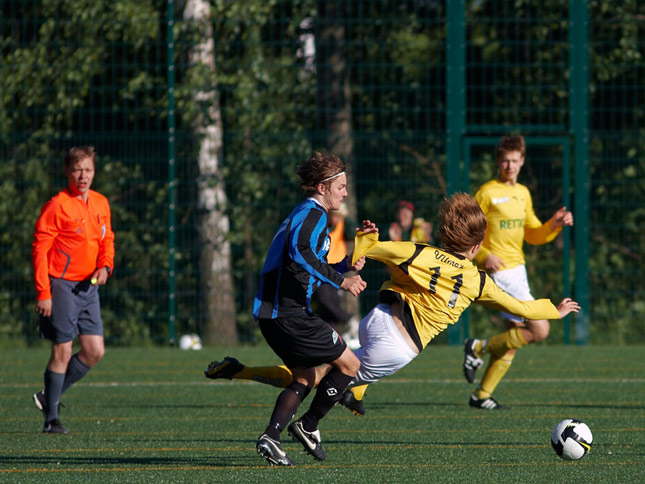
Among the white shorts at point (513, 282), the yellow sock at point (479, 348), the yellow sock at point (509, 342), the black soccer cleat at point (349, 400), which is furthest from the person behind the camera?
the yellow sock at point (479, 348)

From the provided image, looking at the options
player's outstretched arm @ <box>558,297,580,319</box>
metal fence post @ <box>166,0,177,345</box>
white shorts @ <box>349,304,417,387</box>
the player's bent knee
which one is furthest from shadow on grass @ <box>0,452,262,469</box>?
metal fence post @ <box>166,0,177,345</box>

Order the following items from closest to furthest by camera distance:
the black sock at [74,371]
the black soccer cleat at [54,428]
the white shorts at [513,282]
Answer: the black soccer cleat at [54,428] → the black sock at [74,371] → the white shorts at [513,282]

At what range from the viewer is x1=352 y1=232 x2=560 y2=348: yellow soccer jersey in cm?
606

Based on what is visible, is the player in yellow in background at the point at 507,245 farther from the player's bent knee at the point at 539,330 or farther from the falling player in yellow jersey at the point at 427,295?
the falling player in yellow jersey at the point at 427,295

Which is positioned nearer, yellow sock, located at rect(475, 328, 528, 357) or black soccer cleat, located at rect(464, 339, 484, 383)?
yellow sock, located at rect(475, 328, 528, 357)

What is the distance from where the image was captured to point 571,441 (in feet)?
19.8

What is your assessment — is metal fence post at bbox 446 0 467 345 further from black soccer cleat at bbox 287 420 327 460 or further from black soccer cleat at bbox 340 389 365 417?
black soccer cleat at bbox 287 420 327 460

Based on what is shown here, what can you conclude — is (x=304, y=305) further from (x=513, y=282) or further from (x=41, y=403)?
(x=513, y=282)

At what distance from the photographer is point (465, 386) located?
32.5 ft

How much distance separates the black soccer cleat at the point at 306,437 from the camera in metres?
5.96

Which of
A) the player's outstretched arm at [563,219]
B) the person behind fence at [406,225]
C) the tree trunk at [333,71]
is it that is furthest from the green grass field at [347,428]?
the tree trunk at [333,71]

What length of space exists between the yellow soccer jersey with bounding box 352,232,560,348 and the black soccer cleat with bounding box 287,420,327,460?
80 cm

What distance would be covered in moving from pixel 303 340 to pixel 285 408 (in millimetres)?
370

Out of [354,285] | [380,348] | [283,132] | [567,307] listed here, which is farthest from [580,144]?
[354,285]
